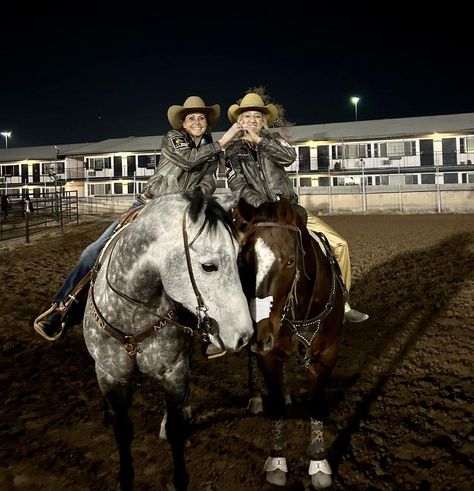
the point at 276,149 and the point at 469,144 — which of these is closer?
the point at 276,149

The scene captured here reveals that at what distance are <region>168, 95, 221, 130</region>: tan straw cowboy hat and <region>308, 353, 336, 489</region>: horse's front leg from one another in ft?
8.00

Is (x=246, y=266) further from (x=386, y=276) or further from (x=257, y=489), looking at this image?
(x=386, y=276)

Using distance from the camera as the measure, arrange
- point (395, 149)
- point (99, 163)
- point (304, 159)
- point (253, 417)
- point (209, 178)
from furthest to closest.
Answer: point (99, 163) → point (304, 159) → point (395, 149) → point (253, 417) → point (209, 178)

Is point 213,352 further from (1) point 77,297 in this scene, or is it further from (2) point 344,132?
(2) point 344,132

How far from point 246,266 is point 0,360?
4.72 m

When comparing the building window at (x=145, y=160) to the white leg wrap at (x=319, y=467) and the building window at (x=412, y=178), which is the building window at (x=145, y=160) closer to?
the building window at (x=412, y=178)

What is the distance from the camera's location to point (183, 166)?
312 centimetres

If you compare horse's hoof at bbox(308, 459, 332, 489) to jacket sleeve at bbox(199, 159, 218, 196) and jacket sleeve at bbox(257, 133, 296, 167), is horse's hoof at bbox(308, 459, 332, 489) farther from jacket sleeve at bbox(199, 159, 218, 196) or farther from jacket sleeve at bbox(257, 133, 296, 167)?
jacket sleeve at bbox(257, 133, 296, 167)

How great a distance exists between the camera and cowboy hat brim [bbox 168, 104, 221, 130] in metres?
3.66

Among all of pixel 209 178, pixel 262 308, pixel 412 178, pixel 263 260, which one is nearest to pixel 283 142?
pixel 209 178

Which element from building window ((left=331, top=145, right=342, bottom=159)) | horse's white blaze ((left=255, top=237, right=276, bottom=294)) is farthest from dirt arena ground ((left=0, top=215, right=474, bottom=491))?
building window ((left=331, top=145, right=342, bottom=159))

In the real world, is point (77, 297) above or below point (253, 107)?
below

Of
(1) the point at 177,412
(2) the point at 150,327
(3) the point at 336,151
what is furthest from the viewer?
(3) the point at 336,151

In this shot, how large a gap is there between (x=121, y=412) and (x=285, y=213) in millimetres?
1843
